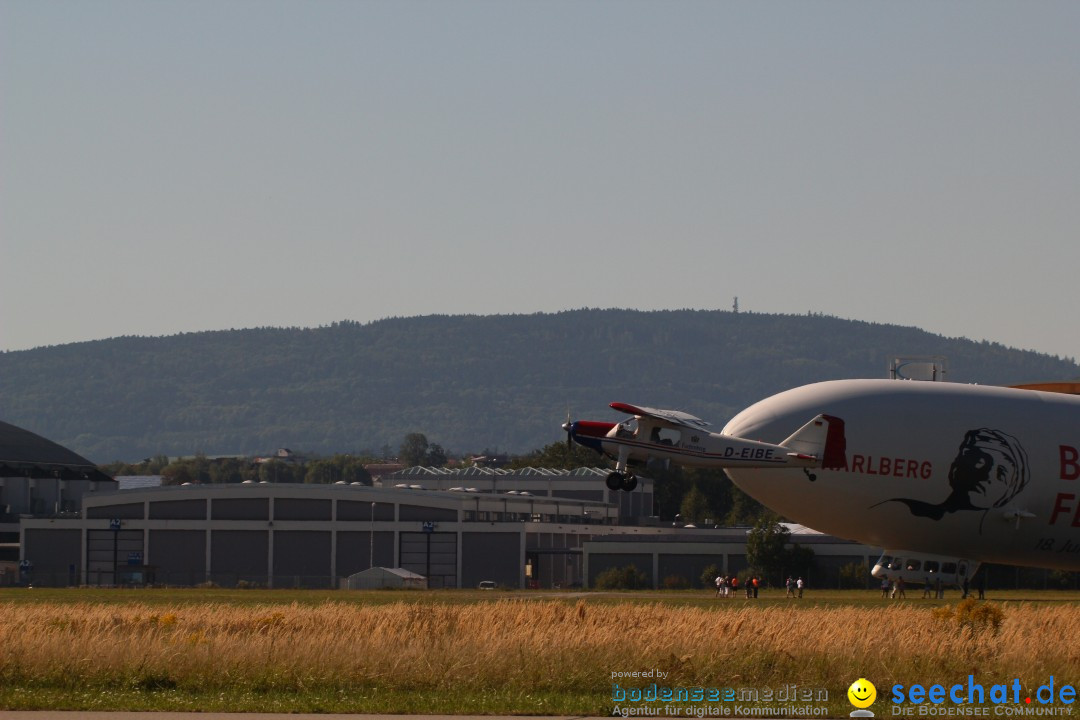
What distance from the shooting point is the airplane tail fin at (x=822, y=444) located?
6188 cm

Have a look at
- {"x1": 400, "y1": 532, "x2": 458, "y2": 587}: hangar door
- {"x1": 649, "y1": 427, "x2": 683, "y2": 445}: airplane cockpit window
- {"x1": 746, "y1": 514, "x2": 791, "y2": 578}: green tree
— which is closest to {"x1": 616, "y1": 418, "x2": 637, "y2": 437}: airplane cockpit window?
{"x1": 649, "y1": 427, "x2": 683, "y2": 445}: airplane cockpit window

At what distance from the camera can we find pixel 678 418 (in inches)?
2603

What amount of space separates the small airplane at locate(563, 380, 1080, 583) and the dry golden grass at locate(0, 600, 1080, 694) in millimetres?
15094

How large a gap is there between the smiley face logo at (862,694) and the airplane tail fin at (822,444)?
27747 millimetres

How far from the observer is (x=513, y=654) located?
3850 centimetres

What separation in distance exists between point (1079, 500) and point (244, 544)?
9214 cm

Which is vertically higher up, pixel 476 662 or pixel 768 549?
pixel 476 662

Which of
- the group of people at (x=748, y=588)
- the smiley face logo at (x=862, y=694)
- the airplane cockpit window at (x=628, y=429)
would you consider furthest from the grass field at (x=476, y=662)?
the group of people at (x=748, y=588)

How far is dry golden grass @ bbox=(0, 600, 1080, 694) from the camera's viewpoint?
36.2 metres

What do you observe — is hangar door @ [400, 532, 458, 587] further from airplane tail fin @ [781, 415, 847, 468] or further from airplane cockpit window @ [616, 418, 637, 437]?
airplane tail fin @ [781, 415, 847, 468]

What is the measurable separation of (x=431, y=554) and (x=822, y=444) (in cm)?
8274

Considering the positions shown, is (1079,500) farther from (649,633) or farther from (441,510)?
(441,510)

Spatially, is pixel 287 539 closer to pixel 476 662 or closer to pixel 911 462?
pixel 911 462

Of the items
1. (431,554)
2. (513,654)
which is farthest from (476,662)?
(431,554)
